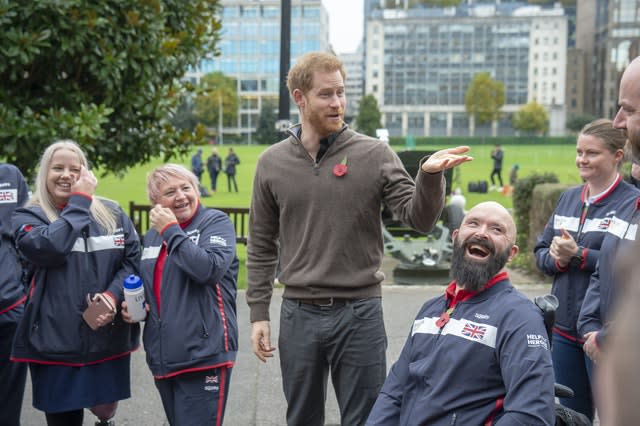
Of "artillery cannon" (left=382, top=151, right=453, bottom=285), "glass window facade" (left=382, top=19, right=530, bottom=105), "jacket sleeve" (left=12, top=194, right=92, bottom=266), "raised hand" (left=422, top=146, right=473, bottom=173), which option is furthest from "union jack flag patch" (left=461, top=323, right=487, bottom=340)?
"glass window facade" (left=382, top=19, right=530, bottom=105)

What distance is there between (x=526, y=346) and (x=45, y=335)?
2.54 m

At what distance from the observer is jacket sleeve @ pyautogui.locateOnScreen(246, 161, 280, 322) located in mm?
3746

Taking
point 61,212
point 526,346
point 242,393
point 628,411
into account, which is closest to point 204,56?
point 242,393

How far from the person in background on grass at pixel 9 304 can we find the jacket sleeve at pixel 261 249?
153 cm

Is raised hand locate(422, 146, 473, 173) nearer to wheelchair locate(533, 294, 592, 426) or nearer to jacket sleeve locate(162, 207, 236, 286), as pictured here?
wheelchair locate(533, 294, 592, 426)

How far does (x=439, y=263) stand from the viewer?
31.6 ft

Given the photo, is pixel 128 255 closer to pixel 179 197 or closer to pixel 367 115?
pixel 179 197

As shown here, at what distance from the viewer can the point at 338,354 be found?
349cm

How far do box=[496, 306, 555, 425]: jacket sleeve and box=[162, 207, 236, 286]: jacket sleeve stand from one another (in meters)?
1.53

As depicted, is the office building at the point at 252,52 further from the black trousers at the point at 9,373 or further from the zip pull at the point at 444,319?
the zip pull at the point at 444,319

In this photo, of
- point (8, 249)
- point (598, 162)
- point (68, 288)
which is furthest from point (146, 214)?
point (598, 162)

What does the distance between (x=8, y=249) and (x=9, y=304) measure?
327 millimetres

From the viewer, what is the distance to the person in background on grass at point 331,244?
11.3 feet

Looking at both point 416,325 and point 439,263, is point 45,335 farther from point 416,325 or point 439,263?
point 439,263
